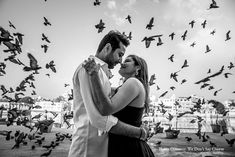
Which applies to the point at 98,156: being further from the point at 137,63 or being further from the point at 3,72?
the point at 3,72

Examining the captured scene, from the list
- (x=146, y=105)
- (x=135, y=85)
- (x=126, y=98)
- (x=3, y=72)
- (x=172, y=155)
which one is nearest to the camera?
(x=126, y=98)

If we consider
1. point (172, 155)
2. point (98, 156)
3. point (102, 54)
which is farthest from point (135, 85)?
point (172, 155)

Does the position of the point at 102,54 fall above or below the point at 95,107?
above

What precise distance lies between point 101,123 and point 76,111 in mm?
299

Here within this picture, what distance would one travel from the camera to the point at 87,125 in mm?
1536

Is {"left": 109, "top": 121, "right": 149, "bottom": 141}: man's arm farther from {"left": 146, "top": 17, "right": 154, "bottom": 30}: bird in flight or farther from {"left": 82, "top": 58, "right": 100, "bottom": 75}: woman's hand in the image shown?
{"left": 146, "top": 17, "right": 154, "bottom": 30}: bird in flight

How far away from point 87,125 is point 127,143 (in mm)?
524

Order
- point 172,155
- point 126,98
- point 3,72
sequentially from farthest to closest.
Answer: point 172,155
point 3,72
point 126,98

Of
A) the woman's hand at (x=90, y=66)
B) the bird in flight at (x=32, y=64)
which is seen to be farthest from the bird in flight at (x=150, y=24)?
the woman's hand at (x=90, y=66)

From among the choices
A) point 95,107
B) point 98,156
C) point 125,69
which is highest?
point 125,69

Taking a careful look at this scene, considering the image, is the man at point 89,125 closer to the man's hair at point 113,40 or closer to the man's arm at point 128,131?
the man's arm at point 128,131

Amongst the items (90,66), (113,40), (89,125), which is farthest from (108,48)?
(89,125)

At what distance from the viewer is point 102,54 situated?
1905mm

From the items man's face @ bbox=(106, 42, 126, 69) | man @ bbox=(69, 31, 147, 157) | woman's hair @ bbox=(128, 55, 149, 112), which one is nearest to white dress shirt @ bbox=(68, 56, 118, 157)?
man @ bbox=(69, 31, 147, 157)
